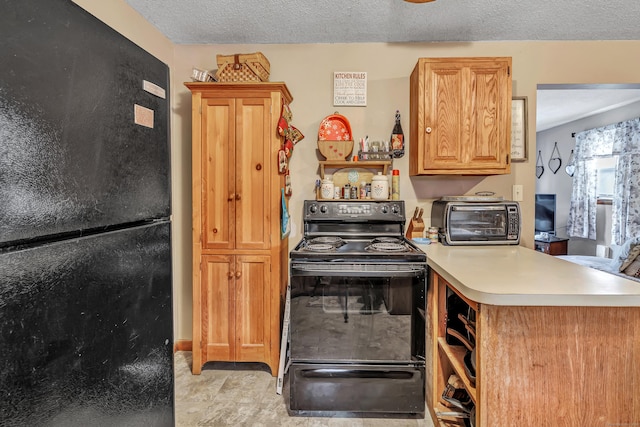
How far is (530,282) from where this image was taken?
129 centimetres

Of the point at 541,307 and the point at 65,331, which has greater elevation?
the point at 65,331

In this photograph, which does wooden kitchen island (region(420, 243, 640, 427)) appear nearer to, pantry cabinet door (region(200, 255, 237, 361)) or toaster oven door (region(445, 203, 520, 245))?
toaster oven door (region(445, 203, 520, 245))

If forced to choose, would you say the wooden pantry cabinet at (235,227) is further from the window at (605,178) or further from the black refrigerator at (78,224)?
the window at (605,178)

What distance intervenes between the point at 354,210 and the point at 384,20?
126 cm

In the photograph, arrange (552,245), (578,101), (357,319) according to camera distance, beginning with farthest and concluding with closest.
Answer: (552,245) < (578,101) < (357,319)

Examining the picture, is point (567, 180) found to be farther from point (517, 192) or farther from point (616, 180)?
point (517, 192)

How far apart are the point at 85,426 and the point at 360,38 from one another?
2561 millimetres

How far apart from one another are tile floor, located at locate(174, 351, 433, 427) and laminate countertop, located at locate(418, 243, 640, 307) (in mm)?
910

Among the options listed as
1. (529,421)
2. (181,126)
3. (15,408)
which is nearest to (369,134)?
(181,126)

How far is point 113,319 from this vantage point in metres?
0.74

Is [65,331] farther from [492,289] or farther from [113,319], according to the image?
[492,289]

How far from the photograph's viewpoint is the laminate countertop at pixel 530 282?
3.72 feet

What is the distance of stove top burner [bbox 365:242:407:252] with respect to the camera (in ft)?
6.28

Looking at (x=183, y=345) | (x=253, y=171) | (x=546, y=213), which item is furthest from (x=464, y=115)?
(x=546, y=213)
